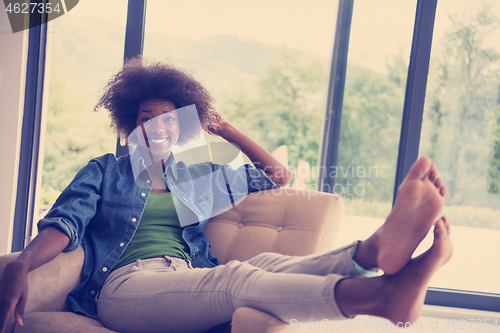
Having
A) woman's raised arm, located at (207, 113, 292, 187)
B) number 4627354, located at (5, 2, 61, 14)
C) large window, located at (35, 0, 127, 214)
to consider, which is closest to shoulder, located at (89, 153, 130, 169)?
woman's raised arm, located at (207, 113, 292, 187)

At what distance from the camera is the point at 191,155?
2.00 m

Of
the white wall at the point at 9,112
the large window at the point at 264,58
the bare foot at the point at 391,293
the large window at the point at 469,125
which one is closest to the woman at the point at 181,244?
the bare foot at the point at 391,293

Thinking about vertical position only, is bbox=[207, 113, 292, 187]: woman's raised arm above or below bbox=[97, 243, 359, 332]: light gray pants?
above

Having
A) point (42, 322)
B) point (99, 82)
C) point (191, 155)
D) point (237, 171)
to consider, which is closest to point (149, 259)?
point (42, 322)

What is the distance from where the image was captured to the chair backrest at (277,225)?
1.32 metres

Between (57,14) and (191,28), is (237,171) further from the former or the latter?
(57,14)

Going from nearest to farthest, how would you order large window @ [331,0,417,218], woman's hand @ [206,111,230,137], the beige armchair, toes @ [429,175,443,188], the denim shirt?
1. toes @ [429,175,443,188]
2. the beige armchair
3. the denim shirt
4. woman's hand @ [206,111,230,137]
5. large window @ [331,0,417,218]

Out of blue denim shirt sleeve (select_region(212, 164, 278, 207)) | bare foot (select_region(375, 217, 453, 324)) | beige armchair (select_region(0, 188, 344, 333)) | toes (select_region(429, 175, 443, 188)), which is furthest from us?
blue denim shirt sleeve (select_region(212, 164, 278, 207))

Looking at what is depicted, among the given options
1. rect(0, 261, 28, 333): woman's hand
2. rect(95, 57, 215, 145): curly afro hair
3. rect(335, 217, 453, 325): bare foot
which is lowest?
rect(0, 261, 28, 333): woman's hand

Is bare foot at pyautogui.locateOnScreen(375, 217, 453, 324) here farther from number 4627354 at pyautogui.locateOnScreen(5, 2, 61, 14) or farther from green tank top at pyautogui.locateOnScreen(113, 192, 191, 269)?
number 4627354 at pyautogui.locateOnScreen(5, 2, 61, 14)

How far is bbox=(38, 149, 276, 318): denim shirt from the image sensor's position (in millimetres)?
1143

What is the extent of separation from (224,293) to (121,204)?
606 mm

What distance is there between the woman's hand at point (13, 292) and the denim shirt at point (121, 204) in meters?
0.17

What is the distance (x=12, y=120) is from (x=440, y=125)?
8.51ft
